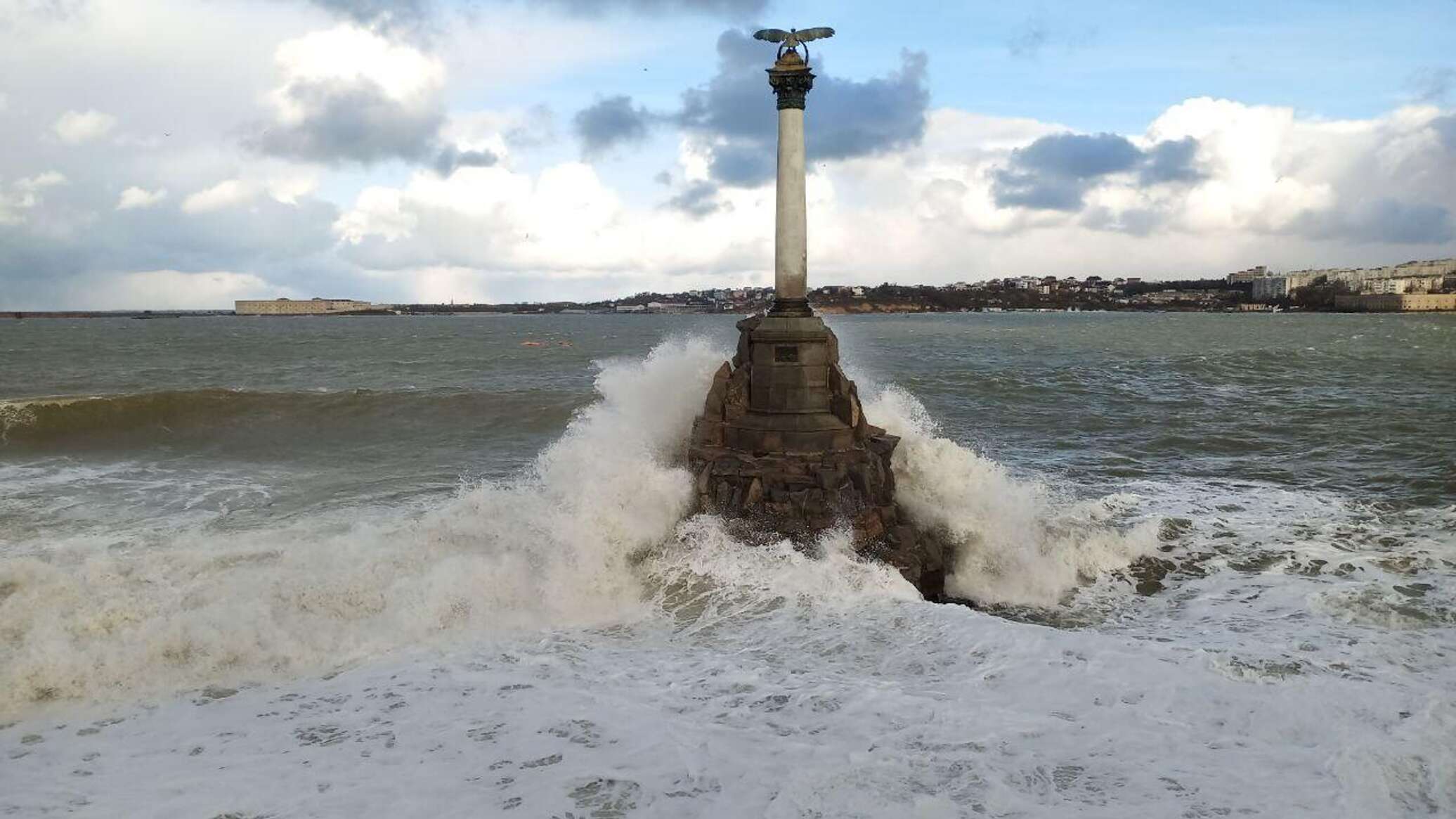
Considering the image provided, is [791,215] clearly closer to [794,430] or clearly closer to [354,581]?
[794,430]

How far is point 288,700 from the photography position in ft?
18.6

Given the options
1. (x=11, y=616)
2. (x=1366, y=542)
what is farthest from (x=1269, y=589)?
(x=11, y=616)

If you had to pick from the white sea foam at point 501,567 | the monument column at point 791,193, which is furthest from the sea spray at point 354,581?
the monument column at point 791,193

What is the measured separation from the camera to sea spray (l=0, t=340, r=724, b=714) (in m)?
6.33

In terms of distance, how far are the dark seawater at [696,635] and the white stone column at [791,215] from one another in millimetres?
2073

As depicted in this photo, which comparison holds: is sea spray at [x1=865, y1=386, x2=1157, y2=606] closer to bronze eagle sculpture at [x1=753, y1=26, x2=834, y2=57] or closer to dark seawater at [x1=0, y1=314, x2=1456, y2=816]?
dark seawater at [x1=0, y1=314, x2=1456, y2=816]

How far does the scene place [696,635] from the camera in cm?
688

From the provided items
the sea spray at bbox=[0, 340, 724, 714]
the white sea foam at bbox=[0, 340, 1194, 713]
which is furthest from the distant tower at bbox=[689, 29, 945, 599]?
the sea spray at bbox=[0, 340, 724, 714]

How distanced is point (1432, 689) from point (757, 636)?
4.20 metres

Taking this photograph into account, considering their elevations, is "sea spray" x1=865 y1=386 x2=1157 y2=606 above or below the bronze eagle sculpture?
below

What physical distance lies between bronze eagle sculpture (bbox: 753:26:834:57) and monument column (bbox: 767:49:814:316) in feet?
0.33

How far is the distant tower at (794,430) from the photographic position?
9.08 meters

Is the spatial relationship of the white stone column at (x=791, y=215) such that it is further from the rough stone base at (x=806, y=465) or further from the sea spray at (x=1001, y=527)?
the sea spray at (x=1001, y=527)

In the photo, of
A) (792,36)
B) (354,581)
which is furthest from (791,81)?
(354,581)
